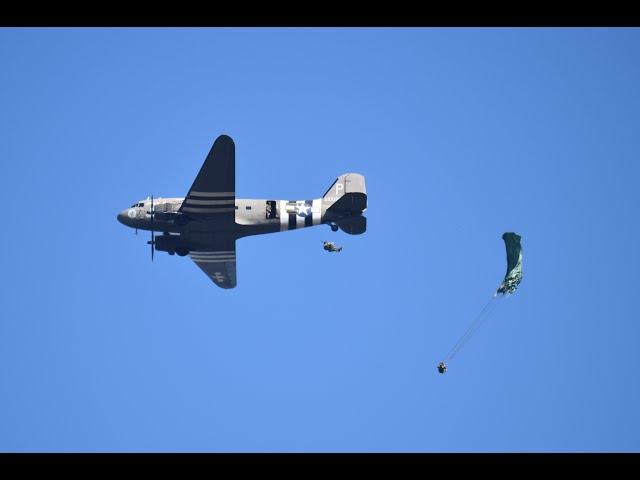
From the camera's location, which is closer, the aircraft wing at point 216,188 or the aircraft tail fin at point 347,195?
the aircraft wing at point 216,188

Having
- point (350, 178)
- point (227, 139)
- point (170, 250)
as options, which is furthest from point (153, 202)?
point (350, 178)

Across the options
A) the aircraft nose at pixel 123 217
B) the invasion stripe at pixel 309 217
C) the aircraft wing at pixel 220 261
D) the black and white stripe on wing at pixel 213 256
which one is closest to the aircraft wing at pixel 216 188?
the aircraft wing at pixel 220 261

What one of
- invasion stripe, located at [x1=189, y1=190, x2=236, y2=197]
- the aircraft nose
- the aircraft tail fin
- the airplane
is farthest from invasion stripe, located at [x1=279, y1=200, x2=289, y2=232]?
the aircraft nose

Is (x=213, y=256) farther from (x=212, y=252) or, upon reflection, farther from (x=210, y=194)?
(x=210, y=194)

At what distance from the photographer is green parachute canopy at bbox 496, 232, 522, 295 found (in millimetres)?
50719

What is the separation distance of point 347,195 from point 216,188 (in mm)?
8454

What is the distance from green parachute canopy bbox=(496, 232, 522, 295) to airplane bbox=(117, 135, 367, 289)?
1119cm

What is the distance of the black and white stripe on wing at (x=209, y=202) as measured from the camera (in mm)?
55938

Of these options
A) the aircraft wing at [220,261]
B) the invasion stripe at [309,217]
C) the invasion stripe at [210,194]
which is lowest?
the aircraft wing at [220,261]

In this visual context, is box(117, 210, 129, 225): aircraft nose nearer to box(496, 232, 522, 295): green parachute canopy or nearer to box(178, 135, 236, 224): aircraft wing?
box(178, 135, 236, 224): aircraft wing

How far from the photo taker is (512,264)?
51.4 m

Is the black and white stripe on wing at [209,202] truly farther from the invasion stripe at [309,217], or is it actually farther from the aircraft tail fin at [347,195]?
the aircraft tail fin at [347,195]
